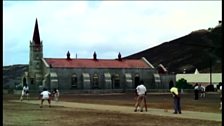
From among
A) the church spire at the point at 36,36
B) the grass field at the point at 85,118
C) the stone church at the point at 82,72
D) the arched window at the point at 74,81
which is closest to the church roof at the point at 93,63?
the stone church at the point at 82,72

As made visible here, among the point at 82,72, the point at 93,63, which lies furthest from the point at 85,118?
the point at 93,63

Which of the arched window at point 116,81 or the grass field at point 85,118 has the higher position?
the arched window at point 116,81

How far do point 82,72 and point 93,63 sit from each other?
4607 mm

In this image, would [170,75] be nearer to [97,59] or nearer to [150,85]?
[150,85]

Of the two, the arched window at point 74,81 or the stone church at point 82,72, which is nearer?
the stone church at point 82,72

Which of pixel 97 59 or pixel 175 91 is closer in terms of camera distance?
pixel 175 91

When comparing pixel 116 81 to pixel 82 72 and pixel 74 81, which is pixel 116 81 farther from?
pixel 74 81

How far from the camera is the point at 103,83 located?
325 feet

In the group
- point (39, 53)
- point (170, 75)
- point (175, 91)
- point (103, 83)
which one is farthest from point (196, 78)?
point (175, 91)

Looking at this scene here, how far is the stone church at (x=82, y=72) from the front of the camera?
95562 mm

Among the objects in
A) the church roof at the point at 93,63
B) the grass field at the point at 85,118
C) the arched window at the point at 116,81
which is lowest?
the grass field at the point at 85,118

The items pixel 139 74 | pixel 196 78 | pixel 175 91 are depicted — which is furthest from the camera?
pixel 196 78

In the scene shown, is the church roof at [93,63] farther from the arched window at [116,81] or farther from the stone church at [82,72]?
the arched window at [116,81]

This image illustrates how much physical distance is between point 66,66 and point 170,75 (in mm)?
24052
